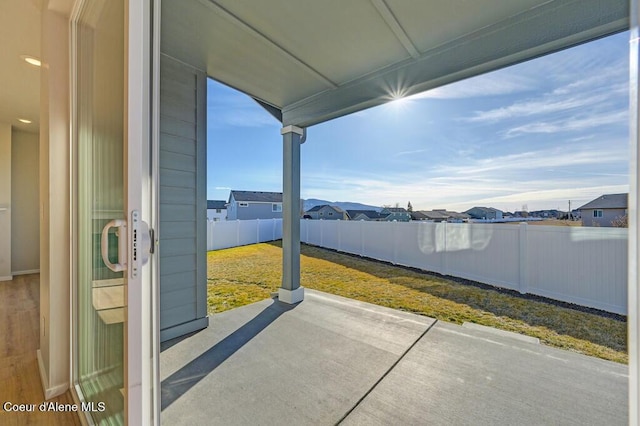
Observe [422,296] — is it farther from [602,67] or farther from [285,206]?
[602,67]

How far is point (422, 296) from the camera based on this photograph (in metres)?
4.10

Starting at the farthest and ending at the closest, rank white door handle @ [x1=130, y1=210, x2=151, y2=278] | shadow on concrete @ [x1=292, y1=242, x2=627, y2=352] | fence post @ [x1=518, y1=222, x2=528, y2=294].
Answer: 1. fence post @ [x1=518, y1=222, x2=528, y2=294]
2. shadow on concrete @ [x1=292, y1=242, x2=627, y2=352]
3. white door handle @ [x1=130, y1=210, x2=151, y2=278]

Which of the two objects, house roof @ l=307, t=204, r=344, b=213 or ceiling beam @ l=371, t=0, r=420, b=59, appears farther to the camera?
house roof @ l=307, t=204, r=344, b=213

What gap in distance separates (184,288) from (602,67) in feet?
11.1

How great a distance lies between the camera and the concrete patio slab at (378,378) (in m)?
1.61

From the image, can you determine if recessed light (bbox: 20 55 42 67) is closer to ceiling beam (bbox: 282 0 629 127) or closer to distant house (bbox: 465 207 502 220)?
ceiling beam (bbox: 282 0 629 127)

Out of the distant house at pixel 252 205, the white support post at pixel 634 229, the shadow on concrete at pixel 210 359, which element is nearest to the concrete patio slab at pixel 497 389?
the shadow on concrete at pixel 210 359

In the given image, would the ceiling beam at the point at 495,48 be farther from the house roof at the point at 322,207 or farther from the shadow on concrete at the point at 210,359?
the house roof at the point at 322,207

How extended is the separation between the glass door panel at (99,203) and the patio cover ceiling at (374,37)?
754 millimetres

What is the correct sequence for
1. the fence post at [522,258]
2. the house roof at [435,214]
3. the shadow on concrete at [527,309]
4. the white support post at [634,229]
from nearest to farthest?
the white support post at [634,229]
the shadow on concrete at [527,309]
the fence post at [522,258]
the house roof at [435,214]

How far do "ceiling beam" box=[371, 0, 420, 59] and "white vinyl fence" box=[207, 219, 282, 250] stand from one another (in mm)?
6948

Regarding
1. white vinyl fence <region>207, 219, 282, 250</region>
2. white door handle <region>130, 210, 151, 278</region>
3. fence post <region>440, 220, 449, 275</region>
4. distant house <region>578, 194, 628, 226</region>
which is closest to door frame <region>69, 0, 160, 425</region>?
white door handle <region>130, 210, 151, 278</region>

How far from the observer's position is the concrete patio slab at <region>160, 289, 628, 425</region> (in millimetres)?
1614

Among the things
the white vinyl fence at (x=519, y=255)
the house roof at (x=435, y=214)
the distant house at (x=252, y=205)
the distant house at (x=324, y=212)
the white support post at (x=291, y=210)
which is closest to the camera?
the white vinyl fence at (x=519, y=255)
